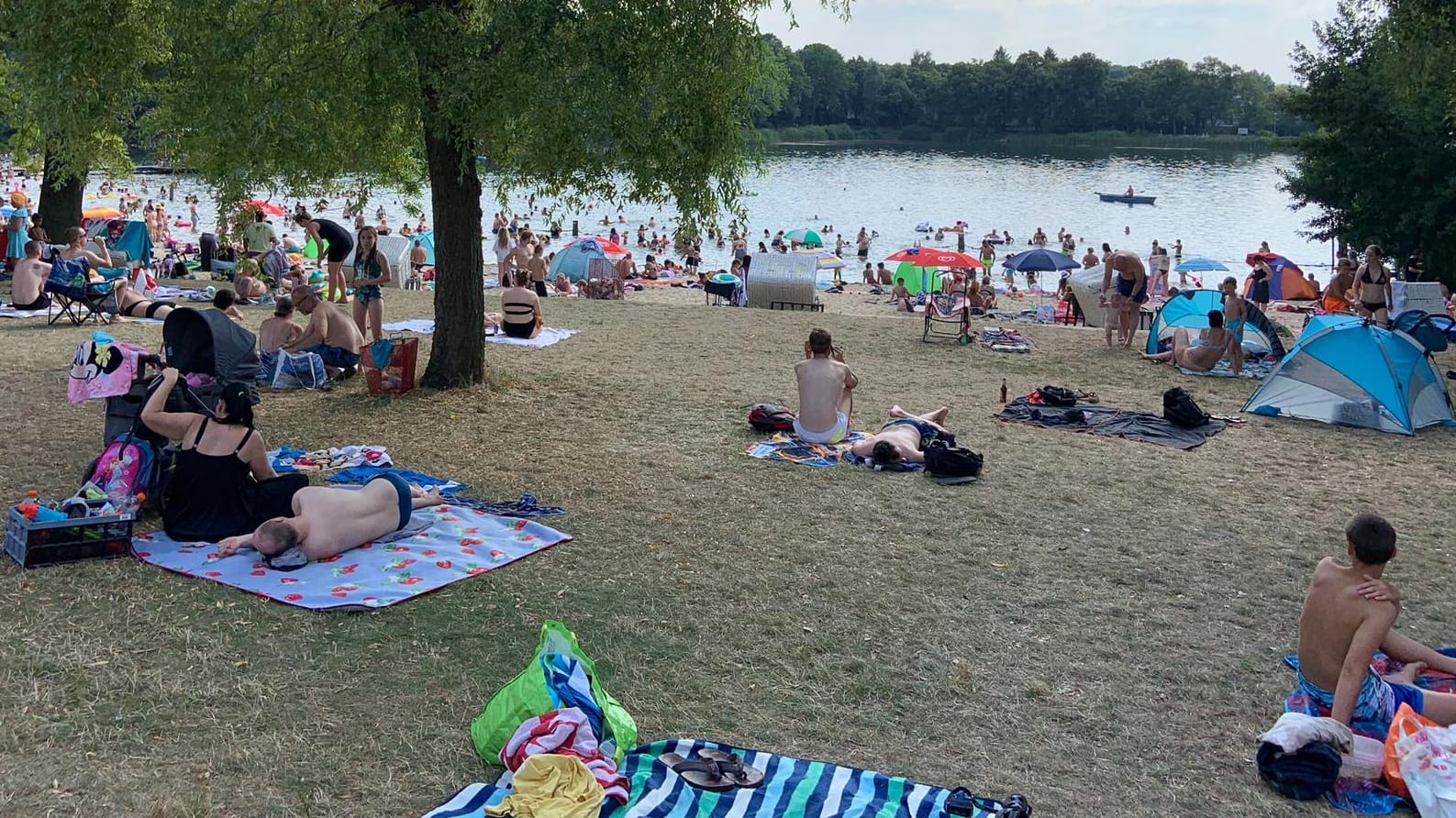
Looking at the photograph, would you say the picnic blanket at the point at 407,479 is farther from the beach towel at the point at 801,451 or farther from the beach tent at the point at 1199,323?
the beach tent at the point at 1199,323

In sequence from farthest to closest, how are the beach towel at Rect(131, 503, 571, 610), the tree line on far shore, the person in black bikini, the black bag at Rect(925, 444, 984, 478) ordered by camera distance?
the tree line on far shore, the person in black bikini, the black bag at Rect(925, 444, 984, 478), the beach towel at Rect(131, 503, 571, 610)

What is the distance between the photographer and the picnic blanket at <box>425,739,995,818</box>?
13.5 ft

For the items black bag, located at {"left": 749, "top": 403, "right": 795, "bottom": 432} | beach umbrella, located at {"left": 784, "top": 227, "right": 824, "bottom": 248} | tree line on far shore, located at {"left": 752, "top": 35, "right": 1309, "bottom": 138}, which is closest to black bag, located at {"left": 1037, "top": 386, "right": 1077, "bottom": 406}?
black bag, located at {"left": 749, "top": 403, "right": 795, "bottom": 432}

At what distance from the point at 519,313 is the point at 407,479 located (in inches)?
239

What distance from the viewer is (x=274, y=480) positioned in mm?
6754

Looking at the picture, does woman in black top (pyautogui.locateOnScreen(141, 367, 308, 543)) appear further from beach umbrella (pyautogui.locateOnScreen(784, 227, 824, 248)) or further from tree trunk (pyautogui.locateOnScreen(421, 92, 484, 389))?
beach umbrella (pyautogui.locateOnScreen(784, 227, 824, 248))

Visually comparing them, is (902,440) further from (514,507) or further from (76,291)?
(76,291)

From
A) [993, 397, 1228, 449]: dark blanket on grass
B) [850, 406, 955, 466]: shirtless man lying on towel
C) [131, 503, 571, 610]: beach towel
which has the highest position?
[850, 406, 955, 466]: shirtless man lying on towel

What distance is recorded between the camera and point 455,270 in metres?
10.6

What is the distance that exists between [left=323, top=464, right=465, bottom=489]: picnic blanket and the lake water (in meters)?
19.9

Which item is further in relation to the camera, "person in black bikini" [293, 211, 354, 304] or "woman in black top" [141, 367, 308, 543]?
"person in black bikini" [293, 211, 354, 304]

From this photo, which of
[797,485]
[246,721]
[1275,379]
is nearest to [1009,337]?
[1275,379]

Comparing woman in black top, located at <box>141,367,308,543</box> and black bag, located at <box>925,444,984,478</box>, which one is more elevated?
woman in black top, located at <box>141,367,308,543</box>

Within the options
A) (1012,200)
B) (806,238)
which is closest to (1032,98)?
(1012,200)
